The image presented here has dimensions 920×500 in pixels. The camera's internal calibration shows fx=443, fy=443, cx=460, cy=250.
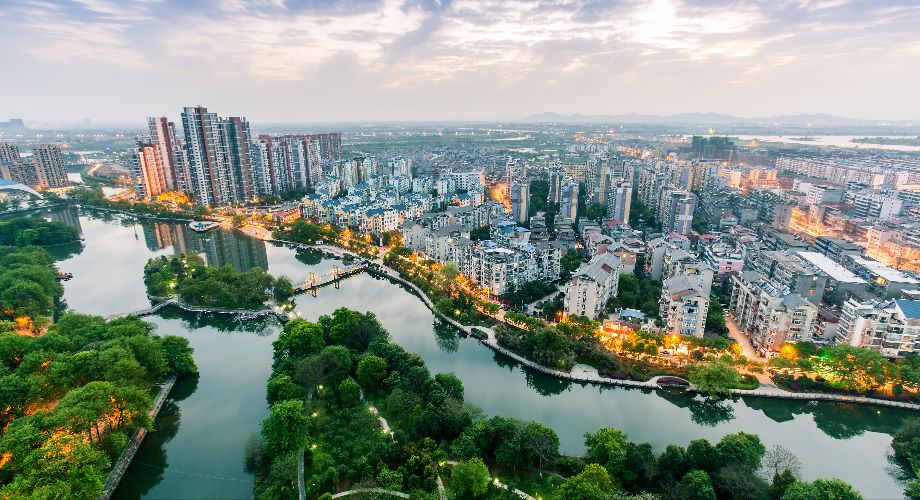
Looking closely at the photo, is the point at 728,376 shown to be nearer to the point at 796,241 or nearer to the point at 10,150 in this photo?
the point at 796,241

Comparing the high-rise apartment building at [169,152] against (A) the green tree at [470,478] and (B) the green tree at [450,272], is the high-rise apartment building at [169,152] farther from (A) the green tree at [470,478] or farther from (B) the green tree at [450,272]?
(A) the green tree at [470,478]

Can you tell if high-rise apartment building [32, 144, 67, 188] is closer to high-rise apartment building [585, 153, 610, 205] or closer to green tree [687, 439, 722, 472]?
high-rise apartment building [585, 153, 610, 205]

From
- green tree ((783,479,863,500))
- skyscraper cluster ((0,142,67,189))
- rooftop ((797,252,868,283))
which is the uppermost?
skyscraper cluster ((0,142,67,189))

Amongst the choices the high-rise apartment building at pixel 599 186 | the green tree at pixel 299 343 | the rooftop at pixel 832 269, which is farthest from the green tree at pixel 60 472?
the high-rise apartment building at pixel 599 186

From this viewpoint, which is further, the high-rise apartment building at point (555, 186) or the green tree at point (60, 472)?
the high-rise apartment building at point (555, 186)

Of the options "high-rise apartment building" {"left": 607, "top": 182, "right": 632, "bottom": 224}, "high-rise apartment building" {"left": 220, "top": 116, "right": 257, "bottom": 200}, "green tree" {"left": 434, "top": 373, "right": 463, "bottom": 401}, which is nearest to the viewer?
"green tree" {"left": 434, "top": 373, "right": 463, "bottom": 401}

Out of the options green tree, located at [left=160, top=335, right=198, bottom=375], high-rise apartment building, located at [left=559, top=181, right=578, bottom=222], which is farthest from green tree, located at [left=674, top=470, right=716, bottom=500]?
high-rise apartment building, located at [left=559, top=181, right=578, bottom=222]
